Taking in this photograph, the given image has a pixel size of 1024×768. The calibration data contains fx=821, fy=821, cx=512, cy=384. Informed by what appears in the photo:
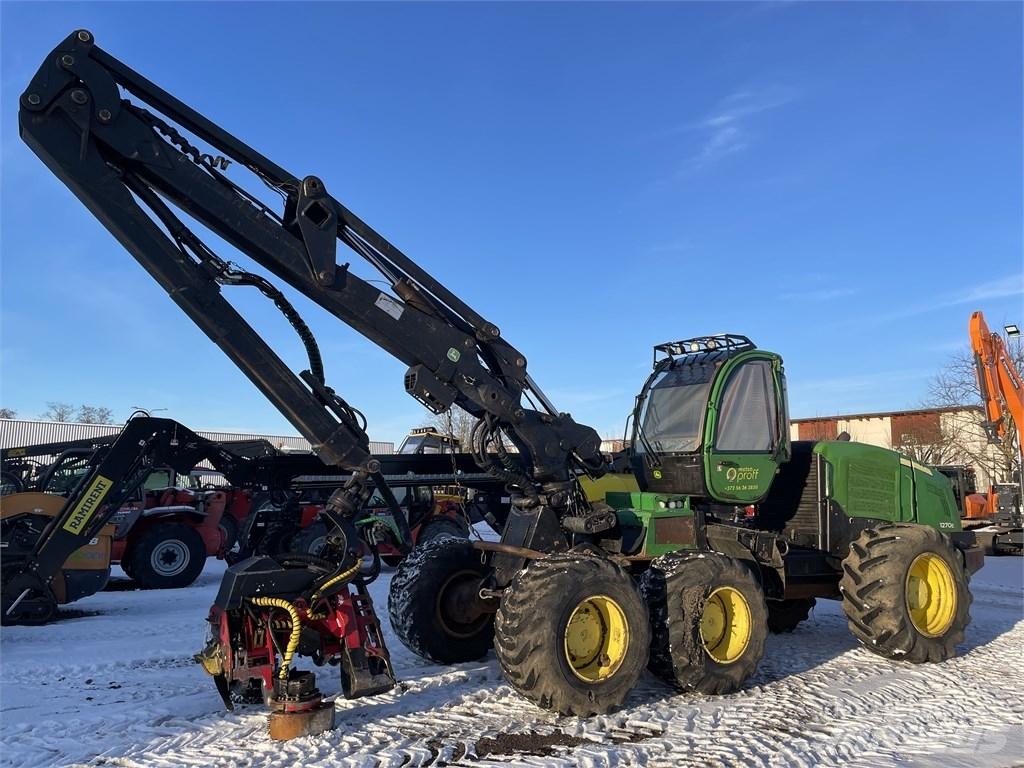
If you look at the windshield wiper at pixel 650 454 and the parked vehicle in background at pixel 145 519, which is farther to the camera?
the parked vehicle in background at pixel 145 519

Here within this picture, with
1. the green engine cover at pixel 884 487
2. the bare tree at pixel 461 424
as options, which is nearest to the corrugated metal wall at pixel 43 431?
the bare tree at pixel 461 424

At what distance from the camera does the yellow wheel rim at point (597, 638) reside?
5.45 metres

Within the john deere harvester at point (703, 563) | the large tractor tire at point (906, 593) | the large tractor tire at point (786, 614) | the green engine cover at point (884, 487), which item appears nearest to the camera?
the john deere harvester at point (703, 563)

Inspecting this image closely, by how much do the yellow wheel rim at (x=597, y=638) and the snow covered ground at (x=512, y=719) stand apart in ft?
1.08

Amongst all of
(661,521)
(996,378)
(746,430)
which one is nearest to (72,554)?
(661,521)

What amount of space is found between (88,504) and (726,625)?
7.40 metres

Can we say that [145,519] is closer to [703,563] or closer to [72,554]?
[72,554]

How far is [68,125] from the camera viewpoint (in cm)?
497

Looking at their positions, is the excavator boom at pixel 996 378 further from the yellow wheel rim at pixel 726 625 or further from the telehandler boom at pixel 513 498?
the yellow wheel rim at pixel 726 625

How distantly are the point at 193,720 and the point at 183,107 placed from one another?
394 cm

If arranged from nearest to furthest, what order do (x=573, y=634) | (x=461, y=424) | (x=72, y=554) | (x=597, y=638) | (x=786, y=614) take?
(x=573, y=634) → (x=597, y=638) → (x=786, y=614) → (x=72, y=554) → (x=461, y=424)

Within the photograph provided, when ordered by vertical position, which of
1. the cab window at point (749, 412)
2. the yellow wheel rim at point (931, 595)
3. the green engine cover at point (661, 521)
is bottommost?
the yellow wheel rim at point (931, 595)

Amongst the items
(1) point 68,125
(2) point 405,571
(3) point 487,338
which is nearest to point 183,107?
(1) point 68,125

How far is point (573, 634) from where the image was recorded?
5449mm
